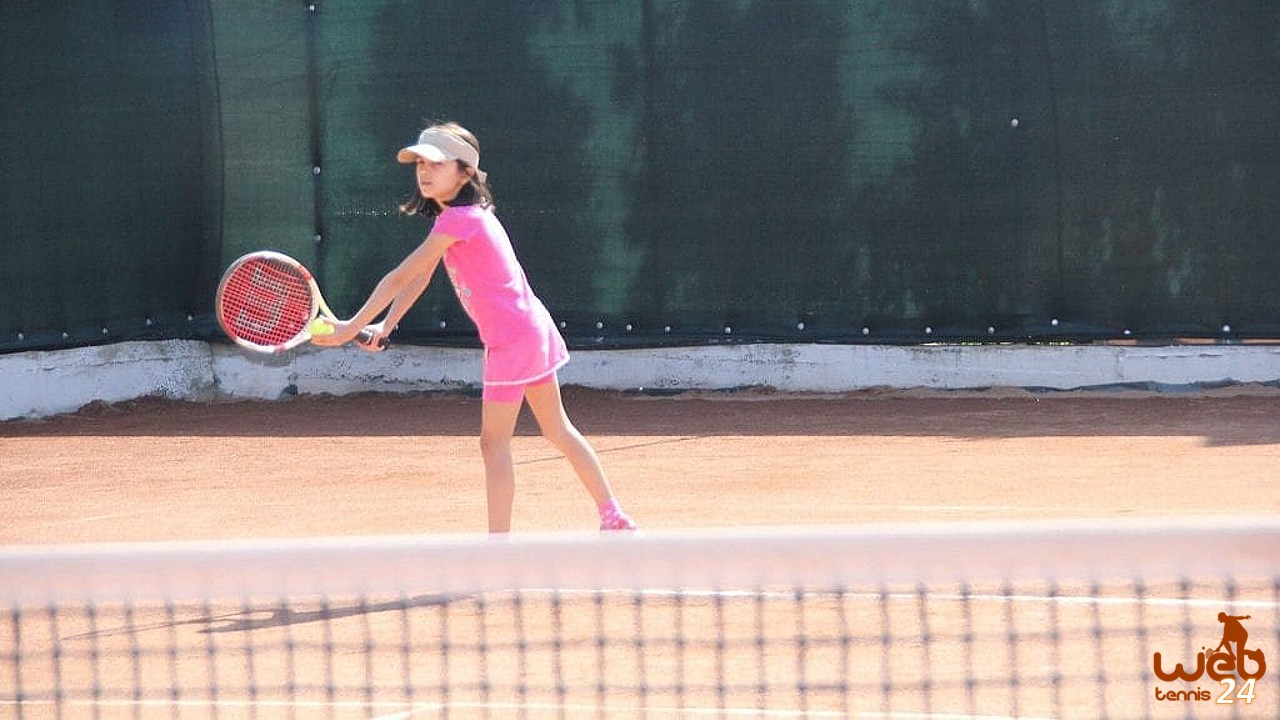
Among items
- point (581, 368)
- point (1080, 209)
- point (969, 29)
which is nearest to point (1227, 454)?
point (1080, 209)

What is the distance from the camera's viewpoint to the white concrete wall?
9.20 meters

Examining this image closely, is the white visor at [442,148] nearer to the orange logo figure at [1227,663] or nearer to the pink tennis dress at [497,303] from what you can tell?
the pink tennis dress at [497,303]

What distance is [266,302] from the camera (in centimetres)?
569

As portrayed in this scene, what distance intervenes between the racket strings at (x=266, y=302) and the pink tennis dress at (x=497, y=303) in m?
0.79

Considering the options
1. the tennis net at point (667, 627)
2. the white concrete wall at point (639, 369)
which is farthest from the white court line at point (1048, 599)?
the white concrete wall at point (639, 369)

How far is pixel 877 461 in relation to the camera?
742cm

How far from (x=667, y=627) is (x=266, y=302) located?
211 centimetres

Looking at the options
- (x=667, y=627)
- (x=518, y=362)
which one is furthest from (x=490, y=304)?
(x=667, y=627)

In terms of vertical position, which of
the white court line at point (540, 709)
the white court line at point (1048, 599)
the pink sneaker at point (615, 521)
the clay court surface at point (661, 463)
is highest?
the pink sneaker at point (615, 521)

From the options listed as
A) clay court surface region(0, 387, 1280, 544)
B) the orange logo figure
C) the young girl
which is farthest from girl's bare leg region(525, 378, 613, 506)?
the orange logo figure

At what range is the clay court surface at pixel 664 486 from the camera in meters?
3.94

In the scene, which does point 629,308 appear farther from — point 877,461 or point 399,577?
point 399,577

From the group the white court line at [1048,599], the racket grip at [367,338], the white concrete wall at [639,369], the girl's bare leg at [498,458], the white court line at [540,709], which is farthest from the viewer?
the white concrete wall at [639,369]

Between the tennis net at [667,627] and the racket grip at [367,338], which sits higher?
the racket grip at [367,338]
